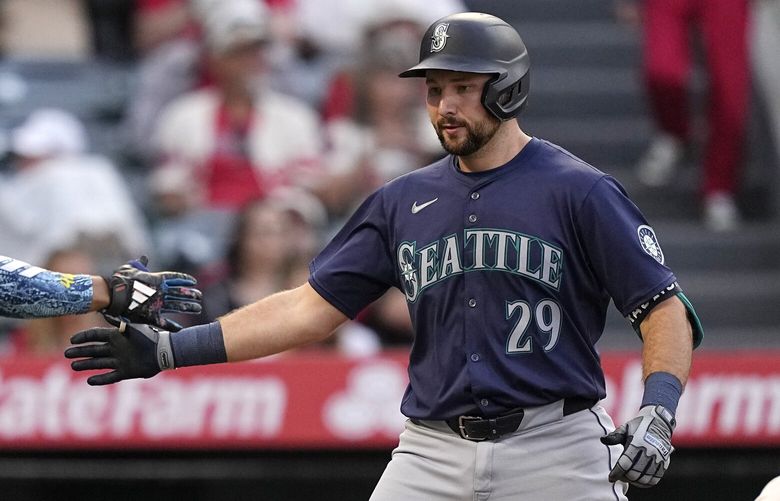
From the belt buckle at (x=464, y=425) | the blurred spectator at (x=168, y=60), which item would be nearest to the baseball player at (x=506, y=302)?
the belt buckle at (x=464, y=425)

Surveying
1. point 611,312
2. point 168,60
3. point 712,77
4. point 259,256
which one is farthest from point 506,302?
point 168,60

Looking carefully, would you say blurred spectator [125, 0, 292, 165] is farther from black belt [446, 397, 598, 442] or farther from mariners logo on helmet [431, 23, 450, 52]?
black belt [446, 397, 598, 442]

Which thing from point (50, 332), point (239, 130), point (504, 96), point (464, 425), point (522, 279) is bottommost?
point (50, 332)

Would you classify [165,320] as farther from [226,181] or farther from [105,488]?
[226,181]

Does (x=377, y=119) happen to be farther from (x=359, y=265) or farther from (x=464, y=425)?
(x=464, y=425)

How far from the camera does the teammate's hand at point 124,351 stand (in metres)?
4.12

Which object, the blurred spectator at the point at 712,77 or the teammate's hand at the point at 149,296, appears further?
the blurred spectator at the point at 712,77

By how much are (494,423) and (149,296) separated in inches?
40.8

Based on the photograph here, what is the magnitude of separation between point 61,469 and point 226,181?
176 centimetres

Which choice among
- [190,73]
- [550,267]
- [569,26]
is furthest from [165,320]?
[569,26]

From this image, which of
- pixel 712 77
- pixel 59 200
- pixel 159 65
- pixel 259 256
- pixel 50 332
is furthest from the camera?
pixel 159 65

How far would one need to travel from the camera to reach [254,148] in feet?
25.7

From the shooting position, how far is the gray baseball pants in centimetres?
395

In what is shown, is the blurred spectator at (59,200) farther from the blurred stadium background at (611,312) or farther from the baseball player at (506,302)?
the baseball player at (506,302)
